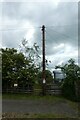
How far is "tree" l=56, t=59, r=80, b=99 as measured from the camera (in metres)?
28.8

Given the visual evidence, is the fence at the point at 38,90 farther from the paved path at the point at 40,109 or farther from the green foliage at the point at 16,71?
the paved path at the point at 40,109

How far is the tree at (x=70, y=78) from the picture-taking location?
2876cm

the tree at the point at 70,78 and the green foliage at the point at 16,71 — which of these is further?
the green foliage at the point at 16,71

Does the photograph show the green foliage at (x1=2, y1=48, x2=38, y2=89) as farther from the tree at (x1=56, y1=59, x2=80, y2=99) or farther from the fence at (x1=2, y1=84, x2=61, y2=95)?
the tree at (x1=56, y1=59, x2=80, y2=99)

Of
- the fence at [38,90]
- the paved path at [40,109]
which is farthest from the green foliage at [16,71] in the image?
the paved path at [40,109]

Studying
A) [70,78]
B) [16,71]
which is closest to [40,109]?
[70,78]

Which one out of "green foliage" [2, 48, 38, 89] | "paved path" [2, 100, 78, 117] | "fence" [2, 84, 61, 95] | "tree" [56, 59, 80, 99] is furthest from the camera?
"green foliage" [2, 48, 38, 89]

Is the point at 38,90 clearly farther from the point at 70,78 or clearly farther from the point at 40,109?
the point at 40,109

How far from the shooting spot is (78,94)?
1084 inches

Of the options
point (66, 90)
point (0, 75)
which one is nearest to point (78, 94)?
point (66, 90)

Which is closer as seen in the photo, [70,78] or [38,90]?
[70,78]

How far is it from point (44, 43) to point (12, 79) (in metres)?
5.26

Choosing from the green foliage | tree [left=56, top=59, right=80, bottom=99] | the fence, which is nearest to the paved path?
tree [left=56, top=59, right=80, bottom=99]

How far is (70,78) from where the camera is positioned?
3055 cm
